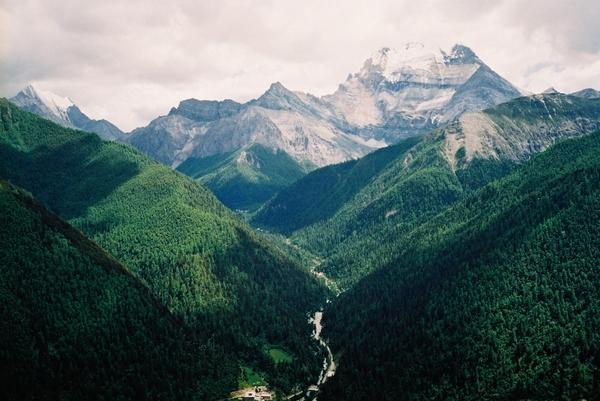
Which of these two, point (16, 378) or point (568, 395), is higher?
point (16, 378)

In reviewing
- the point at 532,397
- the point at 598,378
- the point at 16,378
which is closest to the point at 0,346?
the point at 16,378

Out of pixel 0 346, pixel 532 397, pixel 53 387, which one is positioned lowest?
pixel 532 397

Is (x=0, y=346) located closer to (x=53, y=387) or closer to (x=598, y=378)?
(x=53, y=387)

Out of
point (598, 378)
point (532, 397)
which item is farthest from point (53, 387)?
point (598, 378)

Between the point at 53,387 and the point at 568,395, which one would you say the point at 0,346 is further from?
the point at 568,395

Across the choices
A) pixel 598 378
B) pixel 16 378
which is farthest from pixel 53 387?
pixel 598 378

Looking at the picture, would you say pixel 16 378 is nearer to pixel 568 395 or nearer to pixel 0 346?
pixel 0 346

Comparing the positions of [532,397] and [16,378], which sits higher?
[16,378]
